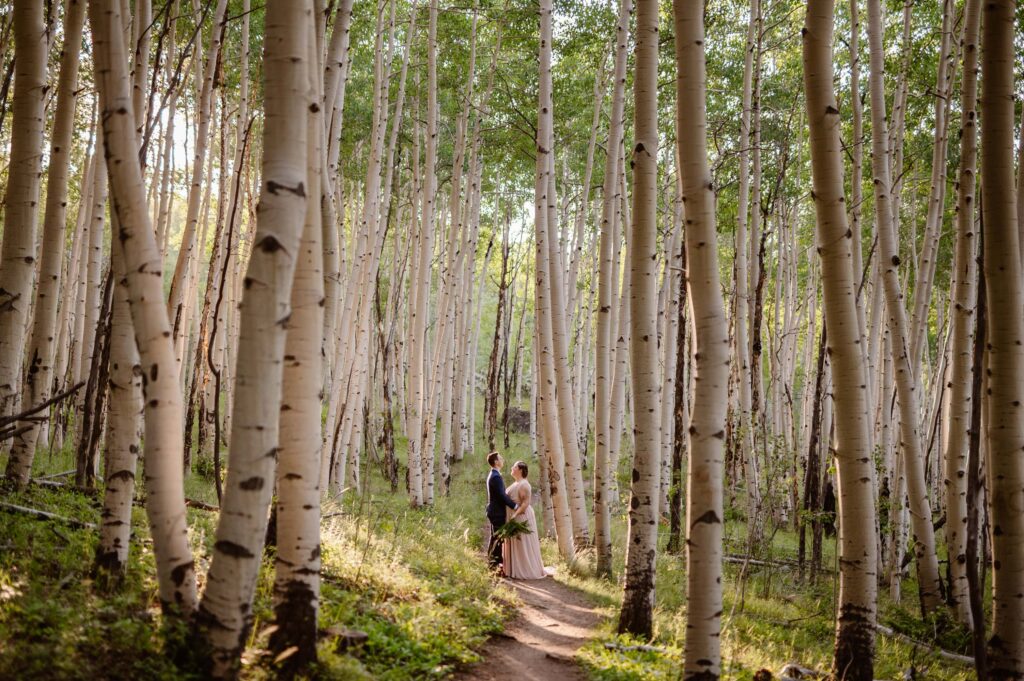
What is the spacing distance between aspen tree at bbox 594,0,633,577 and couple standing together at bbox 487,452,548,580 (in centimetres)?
80

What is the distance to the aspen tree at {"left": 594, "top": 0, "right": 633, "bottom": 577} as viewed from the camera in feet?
27.5

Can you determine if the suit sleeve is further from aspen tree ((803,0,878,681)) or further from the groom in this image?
aspen tree ((803,0,878,681))

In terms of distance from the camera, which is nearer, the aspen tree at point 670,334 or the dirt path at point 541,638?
the dirt path at point 541,638

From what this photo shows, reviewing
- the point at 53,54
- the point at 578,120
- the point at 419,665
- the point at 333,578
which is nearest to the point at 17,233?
the point at 333,578

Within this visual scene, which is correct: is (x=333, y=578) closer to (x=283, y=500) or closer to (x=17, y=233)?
(x=283, y=500)

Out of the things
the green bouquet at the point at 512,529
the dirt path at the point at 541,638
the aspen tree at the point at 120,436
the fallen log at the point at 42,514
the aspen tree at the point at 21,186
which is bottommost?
the dirt path at the point at 541,638

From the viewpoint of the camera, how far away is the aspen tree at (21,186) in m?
5.01

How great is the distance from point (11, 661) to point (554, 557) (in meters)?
7.69

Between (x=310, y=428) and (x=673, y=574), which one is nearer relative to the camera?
(x=310, y=428)

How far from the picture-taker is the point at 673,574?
9586mm

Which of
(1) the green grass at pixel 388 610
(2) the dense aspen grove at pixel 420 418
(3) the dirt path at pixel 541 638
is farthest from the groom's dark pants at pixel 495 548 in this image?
(2) the dense aspen grove at pixel 420 418

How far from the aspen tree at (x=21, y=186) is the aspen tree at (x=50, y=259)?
189mm

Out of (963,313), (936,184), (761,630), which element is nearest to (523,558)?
(761,630)

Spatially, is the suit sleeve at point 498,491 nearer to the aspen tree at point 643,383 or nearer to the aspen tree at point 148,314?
the aspen tree at point 643,383
